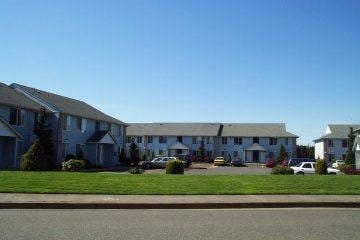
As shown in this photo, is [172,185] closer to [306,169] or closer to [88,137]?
[306,169]

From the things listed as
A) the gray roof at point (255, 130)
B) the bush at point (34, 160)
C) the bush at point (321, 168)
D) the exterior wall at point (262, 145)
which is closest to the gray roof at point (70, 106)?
the bush at point (34, 160)

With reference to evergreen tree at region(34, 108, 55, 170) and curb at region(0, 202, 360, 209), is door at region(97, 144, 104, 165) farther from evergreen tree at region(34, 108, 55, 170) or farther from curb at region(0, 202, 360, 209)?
curb at region(0, 202, 360, 209)

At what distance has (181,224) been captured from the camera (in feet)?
37.4

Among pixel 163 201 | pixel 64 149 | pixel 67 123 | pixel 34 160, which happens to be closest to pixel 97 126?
pixel 67 123

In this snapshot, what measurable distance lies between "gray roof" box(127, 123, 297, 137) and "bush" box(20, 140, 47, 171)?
52.4 meters

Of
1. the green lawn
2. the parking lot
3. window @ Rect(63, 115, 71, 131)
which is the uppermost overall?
window @ Rect(63, 115, 71, 131)

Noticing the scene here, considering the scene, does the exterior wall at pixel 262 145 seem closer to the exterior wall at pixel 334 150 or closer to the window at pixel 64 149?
the exterior wall at pixel 334 150

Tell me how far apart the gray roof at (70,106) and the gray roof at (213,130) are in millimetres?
26080

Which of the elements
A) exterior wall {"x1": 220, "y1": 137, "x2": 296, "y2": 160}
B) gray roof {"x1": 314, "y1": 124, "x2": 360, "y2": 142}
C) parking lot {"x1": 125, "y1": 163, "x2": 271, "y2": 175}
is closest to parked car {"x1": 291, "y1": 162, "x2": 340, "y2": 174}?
parking lot {"x1": 125, "y1": 163, "x2": 271, "y2": 175}

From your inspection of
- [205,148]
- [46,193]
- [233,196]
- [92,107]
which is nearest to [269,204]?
[233,196]

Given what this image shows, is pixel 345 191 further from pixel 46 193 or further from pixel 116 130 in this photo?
pixel 116 130

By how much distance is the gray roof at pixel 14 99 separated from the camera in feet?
130

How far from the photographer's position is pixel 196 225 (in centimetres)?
1130

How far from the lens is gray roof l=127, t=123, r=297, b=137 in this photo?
8250cm
